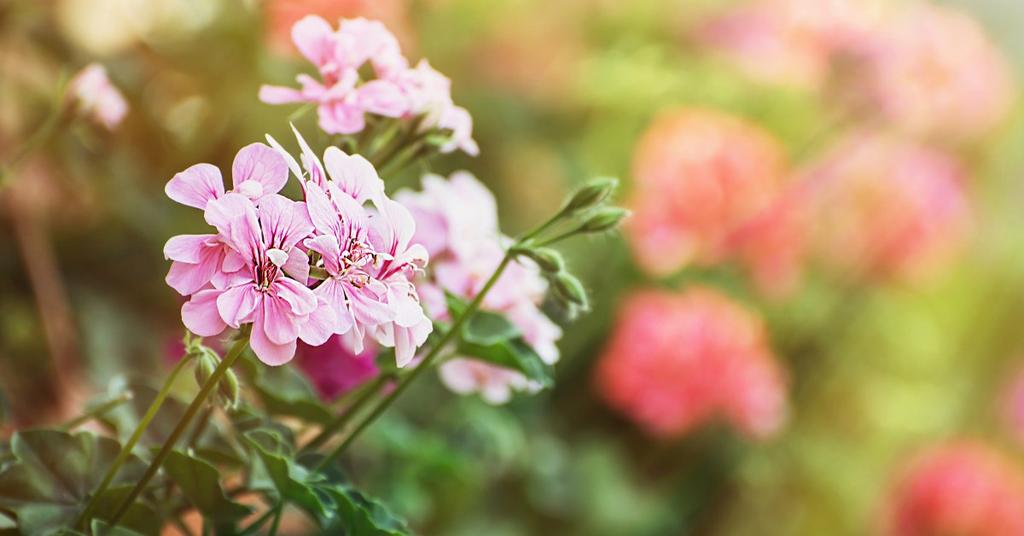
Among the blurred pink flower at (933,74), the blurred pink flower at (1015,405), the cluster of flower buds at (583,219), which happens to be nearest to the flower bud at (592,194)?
the cluster of flower buds at (583,219)

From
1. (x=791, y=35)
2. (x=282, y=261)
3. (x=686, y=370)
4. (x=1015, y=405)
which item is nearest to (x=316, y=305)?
(x=282, y=261)

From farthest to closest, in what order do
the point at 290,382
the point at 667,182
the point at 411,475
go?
1. the point at 667,182
2. the point at 411,475
3. the point at 290,382

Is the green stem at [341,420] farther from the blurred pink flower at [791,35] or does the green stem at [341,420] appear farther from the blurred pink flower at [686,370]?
the blurred pink flower at [791,35]

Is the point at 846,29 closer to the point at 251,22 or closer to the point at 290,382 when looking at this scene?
the point at 251,22

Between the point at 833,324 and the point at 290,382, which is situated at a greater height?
the point at 833,324

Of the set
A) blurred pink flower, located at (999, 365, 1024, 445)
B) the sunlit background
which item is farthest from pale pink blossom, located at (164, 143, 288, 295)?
blurred pink flower, located at (999, 365, 1024, 445)

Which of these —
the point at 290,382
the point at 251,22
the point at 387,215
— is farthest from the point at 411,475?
the point at 251,22

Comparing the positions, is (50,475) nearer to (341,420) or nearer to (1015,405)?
(341,420)
